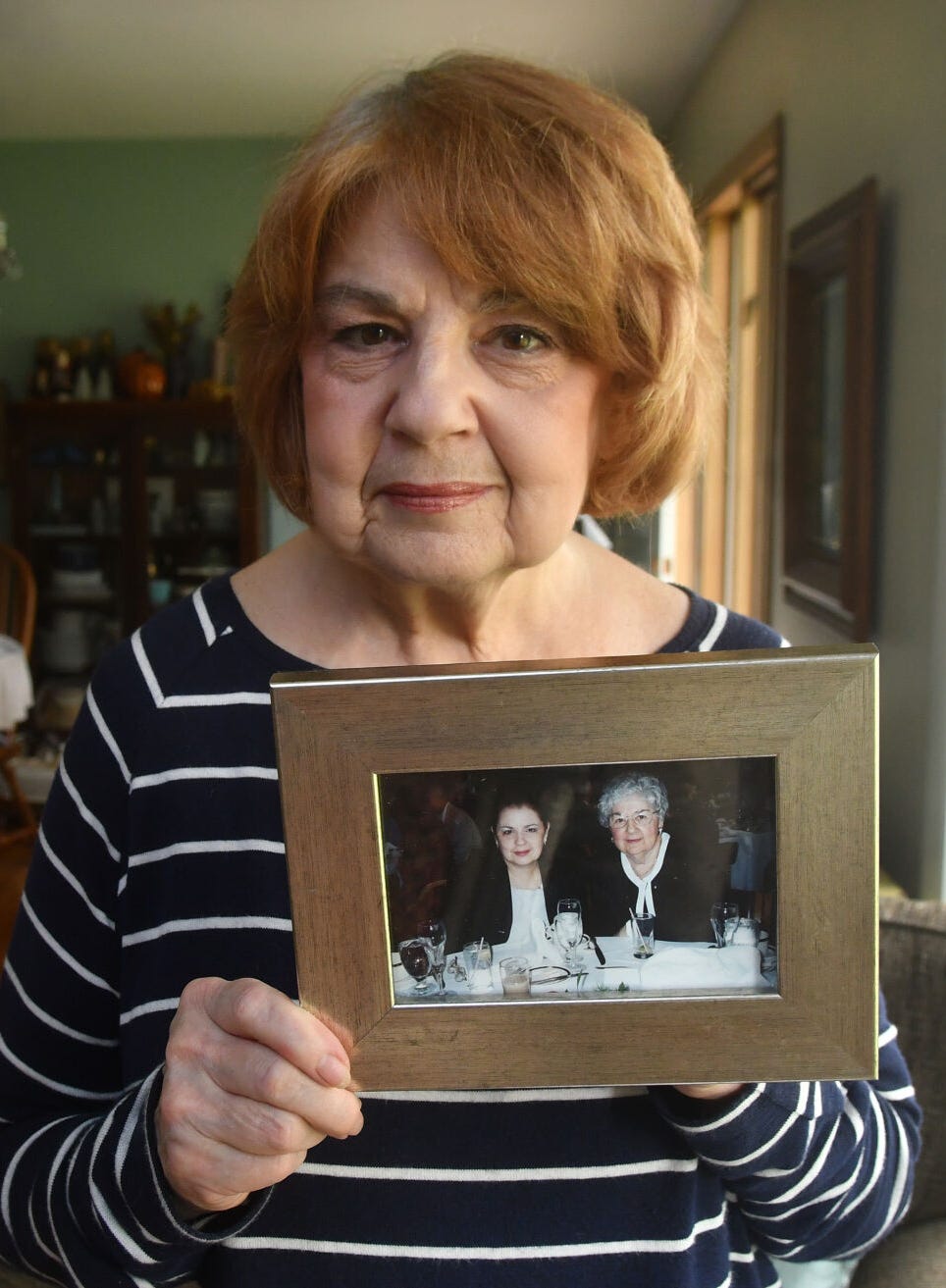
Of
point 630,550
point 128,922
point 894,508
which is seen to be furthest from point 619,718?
point 630,550

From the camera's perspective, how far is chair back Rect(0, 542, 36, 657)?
15.4 ft

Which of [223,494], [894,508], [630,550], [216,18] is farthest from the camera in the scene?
[223,494]

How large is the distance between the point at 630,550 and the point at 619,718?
2.95 metres

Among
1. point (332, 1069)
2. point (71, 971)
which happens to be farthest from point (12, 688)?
point (332, 1069)

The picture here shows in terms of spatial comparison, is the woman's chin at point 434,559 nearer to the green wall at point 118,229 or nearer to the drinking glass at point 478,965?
the drinking glass at point 478,965

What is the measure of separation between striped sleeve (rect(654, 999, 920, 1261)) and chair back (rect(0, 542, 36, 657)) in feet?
14.0

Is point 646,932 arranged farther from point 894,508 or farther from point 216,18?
point 216,18

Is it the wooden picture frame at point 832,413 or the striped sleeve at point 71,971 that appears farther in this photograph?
the wooden picture frame at point 832,413

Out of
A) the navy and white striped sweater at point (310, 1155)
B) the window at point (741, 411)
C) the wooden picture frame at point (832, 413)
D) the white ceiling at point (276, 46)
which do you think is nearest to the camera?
the navy and white striped sweater at point (310, 1155)

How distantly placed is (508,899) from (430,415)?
285mm

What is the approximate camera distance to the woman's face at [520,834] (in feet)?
1.99

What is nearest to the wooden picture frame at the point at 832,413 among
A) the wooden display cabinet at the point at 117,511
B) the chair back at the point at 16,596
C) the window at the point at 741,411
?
the window at the point at 741,411

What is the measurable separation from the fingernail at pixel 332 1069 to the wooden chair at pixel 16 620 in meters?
4.26

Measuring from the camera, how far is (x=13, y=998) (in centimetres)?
88
